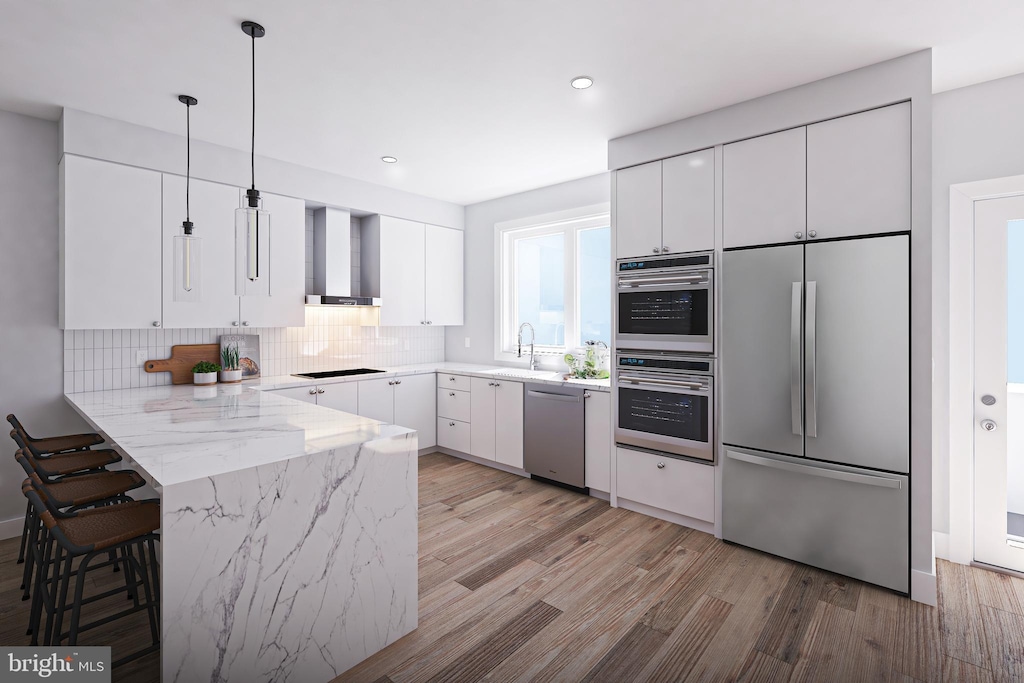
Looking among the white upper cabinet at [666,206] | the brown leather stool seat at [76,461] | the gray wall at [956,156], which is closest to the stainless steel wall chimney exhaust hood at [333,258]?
the brown leather stool seat at [76,461]

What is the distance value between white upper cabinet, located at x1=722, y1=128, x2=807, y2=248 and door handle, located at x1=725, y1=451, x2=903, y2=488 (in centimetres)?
123

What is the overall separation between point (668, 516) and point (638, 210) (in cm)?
208

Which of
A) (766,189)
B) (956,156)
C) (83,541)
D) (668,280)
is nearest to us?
(83,541)

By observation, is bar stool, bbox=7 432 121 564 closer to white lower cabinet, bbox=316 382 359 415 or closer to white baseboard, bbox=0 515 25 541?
white baseboard, bbox=0 515 25 541

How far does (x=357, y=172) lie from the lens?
437cm

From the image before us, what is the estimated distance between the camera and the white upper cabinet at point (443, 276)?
5258 mm

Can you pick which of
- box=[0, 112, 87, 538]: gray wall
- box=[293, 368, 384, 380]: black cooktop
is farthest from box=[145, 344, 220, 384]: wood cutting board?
box=[293, 368, 384, 380]: black cooktop

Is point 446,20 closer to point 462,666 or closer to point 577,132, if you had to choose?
point 577,132

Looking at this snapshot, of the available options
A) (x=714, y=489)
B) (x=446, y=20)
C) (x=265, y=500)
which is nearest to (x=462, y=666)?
(x=265, y=500)

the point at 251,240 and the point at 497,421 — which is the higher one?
the point at 251,240

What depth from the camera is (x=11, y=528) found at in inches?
125

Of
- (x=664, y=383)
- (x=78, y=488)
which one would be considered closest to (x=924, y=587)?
(x=664, y=383)

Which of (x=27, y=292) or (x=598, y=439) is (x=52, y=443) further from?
(x=598, y=439)

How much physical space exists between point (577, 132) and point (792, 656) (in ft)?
10.2
